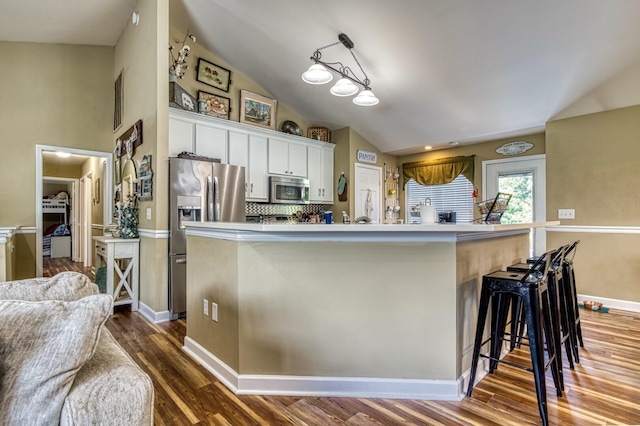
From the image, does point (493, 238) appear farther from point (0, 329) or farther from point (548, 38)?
point (0, 329)

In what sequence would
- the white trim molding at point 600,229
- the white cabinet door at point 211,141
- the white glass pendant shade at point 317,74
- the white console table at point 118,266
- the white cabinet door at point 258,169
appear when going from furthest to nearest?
the white cabinet door at point 258,169 < the white cabinet door at point 211,141 < the white trim molding at point 600,229 < the white console table at point 118,266 < the white glass pendant shade at point 317,74

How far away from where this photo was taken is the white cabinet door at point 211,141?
4.30 m

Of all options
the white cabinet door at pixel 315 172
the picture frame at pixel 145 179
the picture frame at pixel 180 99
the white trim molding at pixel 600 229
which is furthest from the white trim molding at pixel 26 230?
the white trim molding at pixel 600 229

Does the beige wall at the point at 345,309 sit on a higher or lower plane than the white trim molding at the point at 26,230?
lower

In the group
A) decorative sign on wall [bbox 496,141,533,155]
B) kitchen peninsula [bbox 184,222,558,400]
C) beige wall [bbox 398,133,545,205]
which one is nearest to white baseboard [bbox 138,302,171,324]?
kitchen peninsula [bbox 184,222,558,400]

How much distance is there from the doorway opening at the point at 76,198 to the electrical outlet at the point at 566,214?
20.7 feet

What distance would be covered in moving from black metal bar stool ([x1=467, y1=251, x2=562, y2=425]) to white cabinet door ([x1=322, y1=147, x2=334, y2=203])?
12.1 feet

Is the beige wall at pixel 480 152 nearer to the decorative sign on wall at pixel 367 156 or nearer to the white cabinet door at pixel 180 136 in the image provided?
the decorative sign on wall at pixel 367 156

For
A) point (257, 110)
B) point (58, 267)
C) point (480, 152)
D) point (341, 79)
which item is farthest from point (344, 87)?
point (58, 267)

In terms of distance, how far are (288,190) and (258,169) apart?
0.57 m

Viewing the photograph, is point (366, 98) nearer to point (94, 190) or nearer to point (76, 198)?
point (94, 190)

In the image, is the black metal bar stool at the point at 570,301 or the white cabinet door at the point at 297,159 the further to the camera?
the white cabinet door at the point at 297,159

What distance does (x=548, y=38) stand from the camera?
Result: 3.13 m

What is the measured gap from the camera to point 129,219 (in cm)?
390
